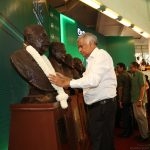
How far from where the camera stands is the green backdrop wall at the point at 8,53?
2951 millimetres

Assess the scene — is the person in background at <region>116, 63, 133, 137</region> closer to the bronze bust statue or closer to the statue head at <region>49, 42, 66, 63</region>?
the statue head at <region>49, 42, 66, 63</region>

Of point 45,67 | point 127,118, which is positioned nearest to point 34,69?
point 45,67

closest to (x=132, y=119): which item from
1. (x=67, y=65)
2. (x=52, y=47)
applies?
(x=67, y=65)

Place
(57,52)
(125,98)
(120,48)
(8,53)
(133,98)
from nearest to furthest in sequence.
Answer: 1. (8,53)
2. (57,52)
3. (133,98)
4. (125,98)
5. (120,48)

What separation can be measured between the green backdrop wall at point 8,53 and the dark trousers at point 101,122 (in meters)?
1.00

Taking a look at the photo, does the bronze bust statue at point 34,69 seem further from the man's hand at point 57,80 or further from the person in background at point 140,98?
the person in background at point 140,98

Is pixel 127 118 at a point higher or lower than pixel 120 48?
lower

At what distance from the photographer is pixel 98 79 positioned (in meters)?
2.49

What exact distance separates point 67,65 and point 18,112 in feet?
4.90

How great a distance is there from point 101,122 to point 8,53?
4.48 feet

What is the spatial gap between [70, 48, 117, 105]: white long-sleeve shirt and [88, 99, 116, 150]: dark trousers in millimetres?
74

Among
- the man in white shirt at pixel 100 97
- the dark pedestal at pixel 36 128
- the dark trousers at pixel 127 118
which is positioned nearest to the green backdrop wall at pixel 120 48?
the dark trousers at pixel 127 118

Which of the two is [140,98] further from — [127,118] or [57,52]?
[57,52]

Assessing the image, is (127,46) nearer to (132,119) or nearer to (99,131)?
(132,119)
